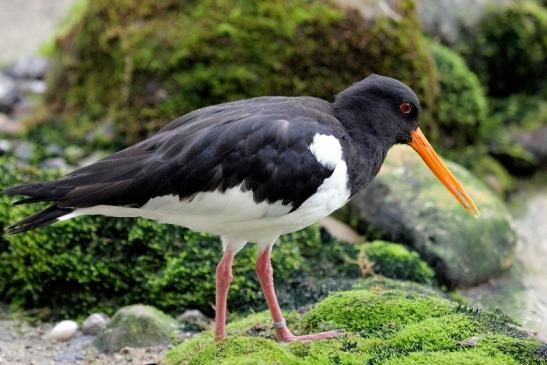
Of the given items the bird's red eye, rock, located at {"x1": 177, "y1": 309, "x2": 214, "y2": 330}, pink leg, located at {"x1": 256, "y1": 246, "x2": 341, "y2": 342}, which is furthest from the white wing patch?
rock, located at {"x1": 177, "y1": 309, "x2": 214, "y2": 330}

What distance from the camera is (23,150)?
32.5 feet

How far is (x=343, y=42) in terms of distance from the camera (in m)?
9.63

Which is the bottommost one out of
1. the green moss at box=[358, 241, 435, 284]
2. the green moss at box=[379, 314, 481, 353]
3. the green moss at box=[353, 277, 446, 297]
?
the green moss at box=[379, 314, 481, 353]

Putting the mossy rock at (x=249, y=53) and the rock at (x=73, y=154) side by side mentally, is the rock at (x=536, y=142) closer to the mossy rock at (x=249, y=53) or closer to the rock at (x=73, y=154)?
the mossy rock at (x=249, y=53)

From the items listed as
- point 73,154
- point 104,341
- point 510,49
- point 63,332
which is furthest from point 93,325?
point 510,49

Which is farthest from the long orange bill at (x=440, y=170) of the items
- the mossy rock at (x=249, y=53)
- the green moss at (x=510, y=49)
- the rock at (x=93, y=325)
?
the green moss at (x=510, y=49)

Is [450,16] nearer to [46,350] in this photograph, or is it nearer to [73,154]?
[73,154]

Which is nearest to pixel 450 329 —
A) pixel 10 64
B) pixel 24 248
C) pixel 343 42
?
pixel 24 248

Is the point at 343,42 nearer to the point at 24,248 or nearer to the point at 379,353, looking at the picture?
the point at 24,248

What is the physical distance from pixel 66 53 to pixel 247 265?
5327 millimetres

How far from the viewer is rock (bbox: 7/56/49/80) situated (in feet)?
43.3

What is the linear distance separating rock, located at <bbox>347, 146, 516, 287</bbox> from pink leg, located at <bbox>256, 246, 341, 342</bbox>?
8.15ft

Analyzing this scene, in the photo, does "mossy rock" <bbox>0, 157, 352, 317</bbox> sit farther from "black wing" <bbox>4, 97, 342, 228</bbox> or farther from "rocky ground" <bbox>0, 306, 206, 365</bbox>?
"black wing" <bbox>4, 97, 342, 228</bbox>

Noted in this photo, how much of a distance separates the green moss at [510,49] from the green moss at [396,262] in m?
5.27
